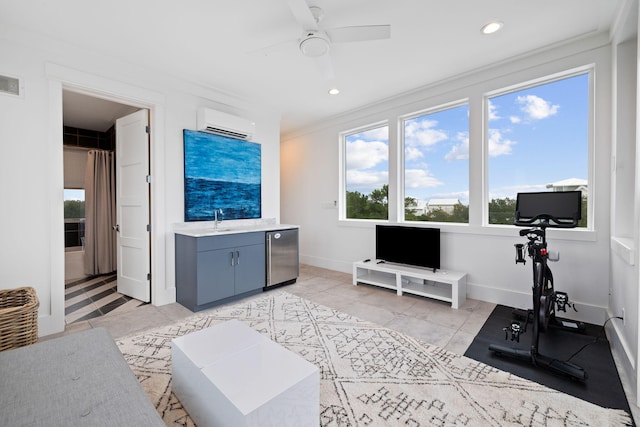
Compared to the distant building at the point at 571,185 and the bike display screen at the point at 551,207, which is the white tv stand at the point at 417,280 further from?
the distant building at the point at 571,185

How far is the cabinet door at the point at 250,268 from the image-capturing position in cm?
350

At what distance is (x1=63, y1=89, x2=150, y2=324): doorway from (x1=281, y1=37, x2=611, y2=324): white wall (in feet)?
9.34

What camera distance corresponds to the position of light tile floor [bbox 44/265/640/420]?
102 inches

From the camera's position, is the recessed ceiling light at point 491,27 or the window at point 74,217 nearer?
the recessed ceiling light at point 491,27

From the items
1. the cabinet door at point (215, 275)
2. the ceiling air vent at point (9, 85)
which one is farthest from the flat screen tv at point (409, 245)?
the ceiling air vent at point (9, 85)

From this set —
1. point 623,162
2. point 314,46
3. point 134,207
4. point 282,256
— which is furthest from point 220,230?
point 623,162

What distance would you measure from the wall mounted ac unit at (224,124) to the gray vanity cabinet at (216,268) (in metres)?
1.40

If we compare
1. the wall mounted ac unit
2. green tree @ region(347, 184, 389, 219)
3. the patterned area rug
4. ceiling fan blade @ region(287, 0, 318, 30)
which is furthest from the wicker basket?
green tree @ region(347, 184, 389, 219)

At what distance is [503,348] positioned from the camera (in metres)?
2.18

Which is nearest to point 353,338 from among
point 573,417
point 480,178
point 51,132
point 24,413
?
point 573,417

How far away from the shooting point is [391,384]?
1.85 meters

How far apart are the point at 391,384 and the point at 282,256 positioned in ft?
7.94

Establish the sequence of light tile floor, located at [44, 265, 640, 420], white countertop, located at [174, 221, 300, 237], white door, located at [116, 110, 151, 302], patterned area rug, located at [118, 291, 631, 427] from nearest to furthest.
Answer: patterned area rug, located at [118, 291, 631, 427] → light tile floor, located at [44, 265, 640, 420] → white countertop, located at [174, 221, 300, 237] → white door, located at [116, 110, 151, 302]

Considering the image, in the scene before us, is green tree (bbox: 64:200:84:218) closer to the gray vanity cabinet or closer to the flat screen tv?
the gray vanity cabinet
